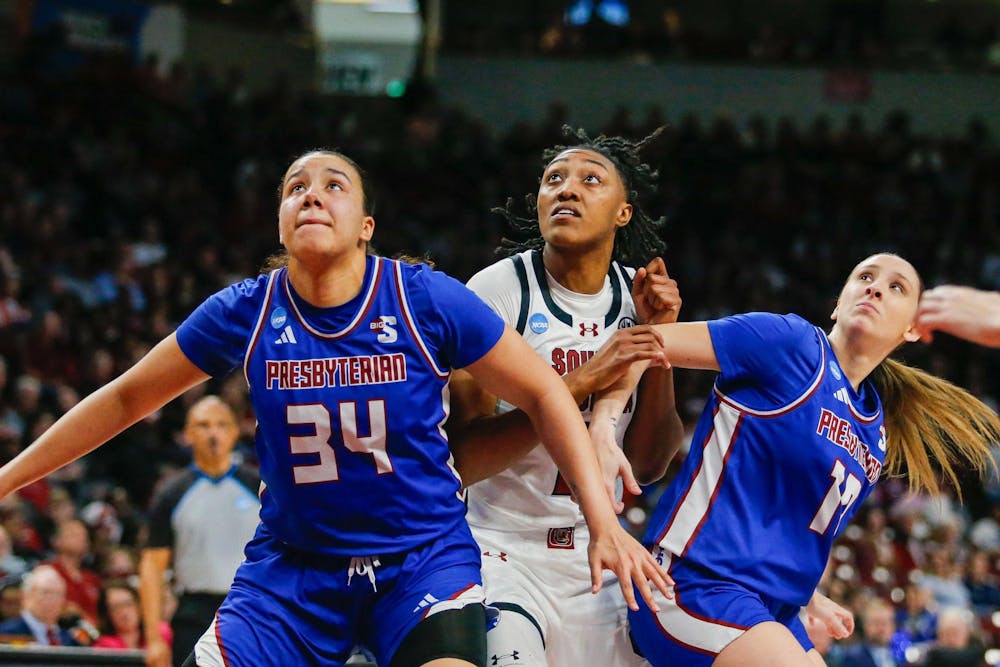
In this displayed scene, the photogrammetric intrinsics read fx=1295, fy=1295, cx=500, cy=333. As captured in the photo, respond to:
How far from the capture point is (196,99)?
626 inches

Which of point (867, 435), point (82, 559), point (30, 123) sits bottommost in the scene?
point (82, 559)

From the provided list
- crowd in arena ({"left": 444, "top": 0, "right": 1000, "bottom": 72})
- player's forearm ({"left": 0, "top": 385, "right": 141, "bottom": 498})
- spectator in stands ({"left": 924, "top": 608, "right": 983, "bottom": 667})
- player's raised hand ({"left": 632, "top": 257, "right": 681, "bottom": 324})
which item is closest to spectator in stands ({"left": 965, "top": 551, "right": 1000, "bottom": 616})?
spectator in stands ({"left": 924, "top": 608, "right": 983, "bottom": 667})

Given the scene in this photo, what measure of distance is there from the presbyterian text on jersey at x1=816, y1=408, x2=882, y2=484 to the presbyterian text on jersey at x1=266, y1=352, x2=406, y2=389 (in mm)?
1222

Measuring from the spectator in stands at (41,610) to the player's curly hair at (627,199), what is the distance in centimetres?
368

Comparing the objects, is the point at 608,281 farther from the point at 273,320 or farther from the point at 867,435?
the point at 273,320

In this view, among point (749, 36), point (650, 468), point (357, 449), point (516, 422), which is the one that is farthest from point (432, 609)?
point (749, 36)

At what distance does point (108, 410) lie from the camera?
351 centimetres

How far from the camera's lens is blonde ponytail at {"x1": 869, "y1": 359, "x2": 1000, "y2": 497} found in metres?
4.14

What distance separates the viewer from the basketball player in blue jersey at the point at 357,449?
3.24 metres

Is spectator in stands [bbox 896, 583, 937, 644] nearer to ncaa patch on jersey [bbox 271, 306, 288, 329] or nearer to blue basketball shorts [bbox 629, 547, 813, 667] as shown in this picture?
blue basketball shorts [bbox 629, 547, 813, 667]

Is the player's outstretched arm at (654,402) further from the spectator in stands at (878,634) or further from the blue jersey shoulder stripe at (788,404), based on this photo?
the spectator in stands at (878,634)

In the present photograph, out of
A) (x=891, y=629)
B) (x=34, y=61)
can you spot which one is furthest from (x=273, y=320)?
(x=34, y=61)

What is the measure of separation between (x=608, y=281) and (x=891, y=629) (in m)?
5.21

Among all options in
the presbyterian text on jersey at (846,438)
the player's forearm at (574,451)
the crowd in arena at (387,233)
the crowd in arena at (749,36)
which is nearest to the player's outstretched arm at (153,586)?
the crowd in arena at (387,233)
